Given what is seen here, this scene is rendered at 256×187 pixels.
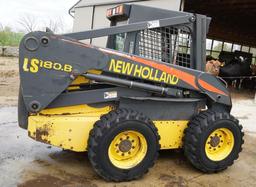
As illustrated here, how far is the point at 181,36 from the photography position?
5.30m

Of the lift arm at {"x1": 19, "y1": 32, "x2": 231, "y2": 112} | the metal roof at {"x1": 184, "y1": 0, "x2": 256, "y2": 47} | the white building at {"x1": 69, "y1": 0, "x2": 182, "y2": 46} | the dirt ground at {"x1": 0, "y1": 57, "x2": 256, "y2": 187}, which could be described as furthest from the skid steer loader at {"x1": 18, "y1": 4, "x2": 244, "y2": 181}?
the white building at {"x1": 69, "y1": 0, "x2": 182, "y2": 46}

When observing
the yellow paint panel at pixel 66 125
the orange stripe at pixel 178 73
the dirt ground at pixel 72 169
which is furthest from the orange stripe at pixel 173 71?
the dirt ground at pixel 72 169

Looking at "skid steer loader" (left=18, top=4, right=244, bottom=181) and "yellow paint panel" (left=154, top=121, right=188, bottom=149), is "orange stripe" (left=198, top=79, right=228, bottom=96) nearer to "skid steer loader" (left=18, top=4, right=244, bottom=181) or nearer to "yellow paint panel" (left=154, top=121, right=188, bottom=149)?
"skid steer loader" (left=18, top=4, right=244, bottom=181)

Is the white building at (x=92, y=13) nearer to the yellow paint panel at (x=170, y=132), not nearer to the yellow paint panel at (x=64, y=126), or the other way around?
the yellow paint panel at (x=170, y=132)

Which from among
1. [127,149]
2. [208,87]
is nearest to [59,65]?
[127,149]

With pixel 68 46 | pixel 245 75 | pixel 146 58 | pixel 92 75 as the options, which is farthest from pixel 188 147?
pixel 245 75

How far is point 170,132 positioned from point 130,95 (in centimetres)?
81

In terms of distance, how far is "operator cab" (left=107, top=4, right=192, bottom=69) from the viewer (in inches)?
198

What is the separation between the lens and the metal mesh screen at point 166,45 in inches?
202

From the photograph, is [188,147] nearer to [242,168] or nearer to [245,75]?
[242,168]

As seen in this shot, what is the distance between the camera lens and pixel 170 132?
5.27 metres

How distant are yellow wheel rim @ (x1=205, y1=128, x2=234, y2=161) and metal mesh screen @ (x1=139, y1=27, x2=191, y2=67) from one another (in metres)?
1.08

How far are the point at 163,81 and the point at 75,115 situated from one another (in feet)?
4.01

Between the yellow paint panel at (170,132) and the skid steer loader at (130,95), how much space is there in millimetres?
14
